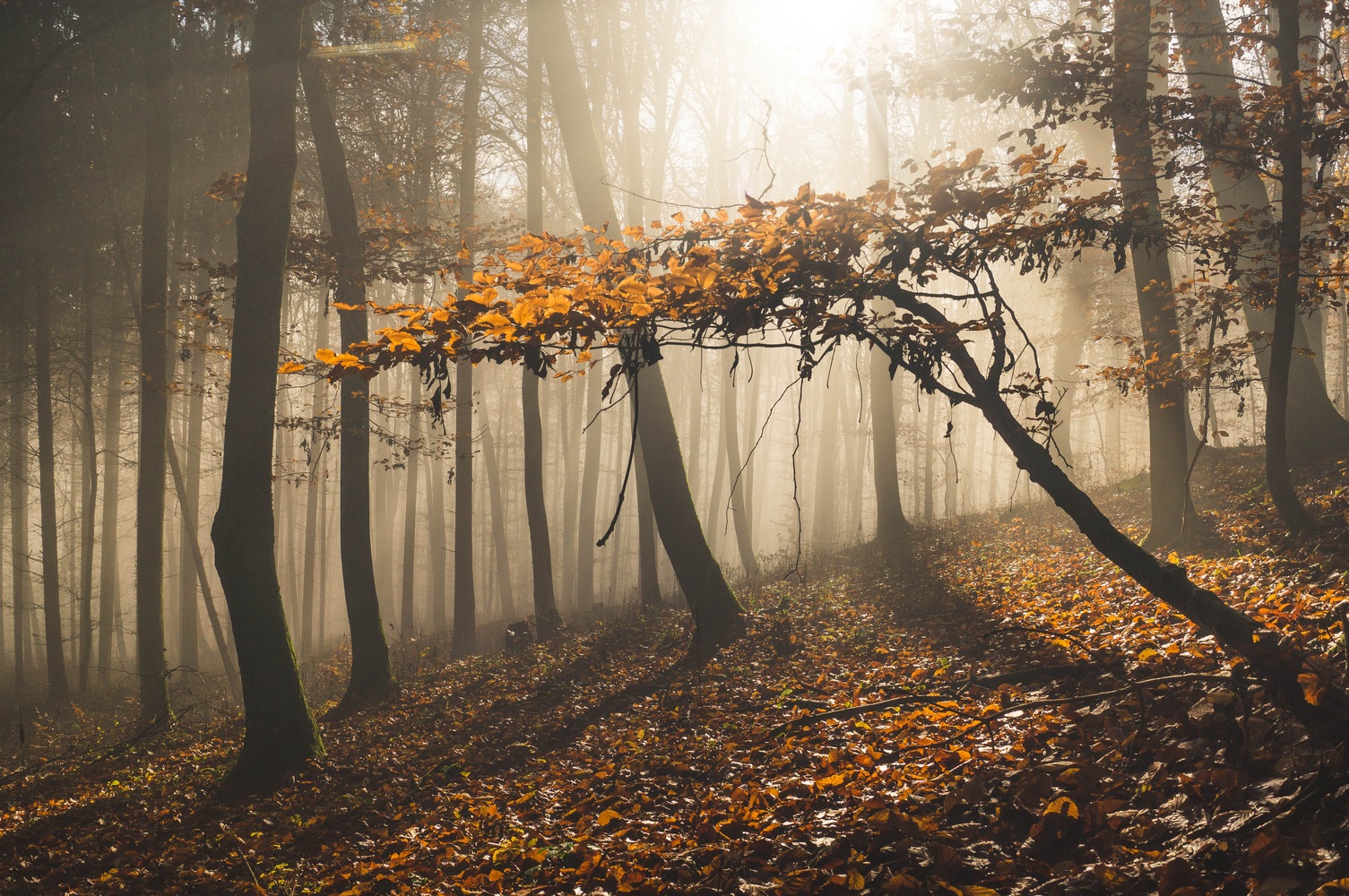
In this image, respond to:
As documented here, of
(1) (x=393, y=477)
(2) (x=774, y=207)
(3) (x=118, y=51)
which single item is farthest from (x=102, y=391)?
(2) (x=774, y=207)

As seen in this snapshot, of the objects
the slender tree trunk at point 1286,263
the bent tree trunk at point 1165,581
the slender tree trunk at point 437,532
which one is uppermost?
the slender tree trunk at point 1286,263

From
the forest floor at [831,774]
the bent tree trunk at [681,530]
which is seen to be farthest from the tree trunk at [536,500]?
the bent tree trunk at [681,530]

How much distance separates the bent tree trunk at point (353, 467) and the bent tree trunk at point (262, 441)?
7.24 ft

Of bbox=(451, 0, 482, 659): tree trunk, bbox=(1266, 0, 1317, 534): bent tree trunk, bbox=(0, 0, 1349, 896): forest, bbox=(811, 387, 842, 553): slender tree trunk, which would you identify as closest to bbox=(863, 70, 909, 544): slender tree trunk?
bbox=(0, 0, 1349, 896): forest

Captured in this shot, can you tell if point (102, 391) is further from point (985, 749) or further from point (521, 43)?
point (985, 749)

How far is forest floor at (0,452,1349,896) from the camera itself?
2.97 meters

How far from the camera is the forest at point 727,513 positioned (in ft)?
10.9

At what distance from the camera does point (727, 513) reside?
24.9 ft

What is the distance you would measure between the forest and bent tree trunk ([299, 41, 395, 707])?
2.4 inches

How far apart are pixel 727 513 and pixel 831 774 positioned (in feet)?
11.9

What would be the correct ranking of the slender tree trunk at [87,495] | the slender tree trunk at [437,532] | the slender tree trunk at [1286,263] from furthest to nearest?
1. the slender tree trunk at [437,532]
2. the slender tree trunk at [87,495]
3. the slender tree trunk at [1286,263]

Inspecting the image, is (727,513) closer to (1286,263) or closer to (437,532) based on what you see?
(1286,263)

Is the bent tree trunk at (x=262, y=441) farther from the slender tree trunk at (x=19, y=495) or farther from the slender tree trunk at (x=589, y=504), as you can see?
the slender tree trunk at (x=19, y=495)

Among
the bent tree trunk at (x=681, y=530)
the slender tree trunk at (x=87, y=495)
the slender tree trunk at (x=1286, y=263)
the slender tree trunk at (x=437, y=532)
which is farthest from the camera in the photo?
the slender tree trunk at (x=437, y=532)
